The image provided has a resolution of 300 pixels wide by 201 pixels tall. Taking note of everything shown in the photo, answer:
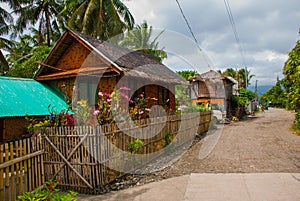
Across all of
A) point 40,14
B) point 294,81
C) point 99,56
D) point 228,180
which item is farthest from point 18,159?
point 40,14

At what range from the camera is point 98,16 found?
2317 cm

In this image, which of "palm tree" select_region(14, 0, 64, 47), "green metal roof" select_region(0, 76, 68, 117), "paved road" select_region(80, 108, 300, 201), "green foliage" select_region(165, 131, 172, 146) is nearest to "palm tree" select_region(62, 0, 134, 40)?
"palm tree" select_region(14, 0, 64, 47)

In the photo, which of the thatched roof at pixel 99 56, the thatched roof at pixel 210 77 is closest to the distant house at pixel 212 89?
the thatched roof at pixel 210 77

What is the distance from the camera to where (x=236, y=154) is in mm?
9320

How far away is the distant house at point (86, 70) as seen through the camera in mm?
11094

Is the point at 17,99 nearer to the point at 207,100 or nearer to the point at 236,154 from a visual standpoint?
the point at 236,154

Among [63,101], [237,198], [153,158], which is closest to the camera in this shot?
[237,198]

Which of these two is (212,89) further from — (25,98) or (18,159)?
(18,159)

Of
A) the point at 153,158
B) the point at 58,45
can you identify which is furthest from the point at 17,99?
the point at 153,158

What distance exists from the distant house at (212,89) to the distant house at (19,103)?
22.7 metres

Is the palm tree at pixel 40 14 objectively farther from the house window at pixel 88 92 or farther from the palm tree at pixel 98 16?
the house window at pixel 88 92

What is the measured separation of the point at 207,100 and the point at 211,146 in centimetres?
2152

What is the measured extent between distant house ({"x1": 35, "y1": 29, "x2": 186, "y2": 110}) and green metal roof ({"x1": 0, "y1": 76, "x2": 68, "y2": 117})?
2.00 feet

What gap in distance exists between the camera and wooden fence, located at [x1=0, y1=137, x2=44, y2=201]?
432 cm
